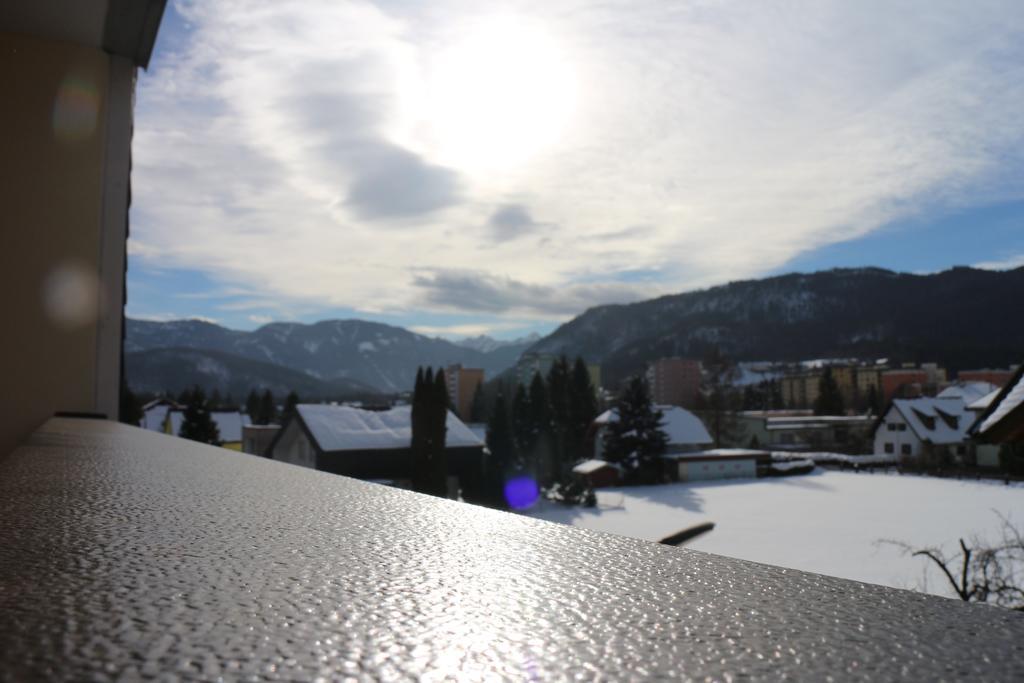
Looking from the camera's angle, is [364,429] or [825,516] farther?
[364,429]

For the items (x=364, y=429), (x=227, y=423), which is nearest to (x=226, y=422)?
(x=227, y=423)

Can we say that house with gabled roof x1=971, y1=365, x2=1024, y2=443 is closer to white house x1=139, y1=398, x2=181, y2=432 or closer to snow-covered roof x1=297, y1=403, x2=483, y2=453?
snow-covered roof x1=297, y1=403, x2=483, y2=453

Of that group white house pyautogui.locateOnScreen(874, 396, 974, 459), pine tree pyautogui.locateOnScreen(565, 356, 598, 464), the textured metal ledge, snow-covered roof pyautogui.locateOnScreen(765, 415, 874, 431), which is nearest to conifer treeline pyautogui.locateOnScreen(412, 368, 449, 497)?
pine tree pyautogui.locateOnScreen(565, 356, 598, 464)

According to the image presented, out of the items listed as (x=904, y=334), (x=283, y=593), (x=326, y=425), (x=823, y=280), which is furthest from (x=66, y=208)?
(x=823, y=280)

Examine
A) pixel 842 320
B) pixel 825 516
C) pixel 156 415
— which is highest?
pixel 842 320

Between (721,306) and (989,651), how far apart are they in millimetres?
165258

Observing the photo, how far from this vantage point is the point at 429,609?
0.30 metres

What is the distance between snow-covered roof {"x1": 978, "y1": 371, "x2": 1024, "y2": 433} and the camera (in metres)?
3.19

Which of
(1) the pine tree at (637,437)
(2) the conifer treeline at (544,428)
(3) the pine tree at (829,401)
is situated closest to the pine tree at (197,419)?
(2) the conifer treeline at (544,428)

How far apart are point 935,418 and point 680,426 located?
11.4 meters

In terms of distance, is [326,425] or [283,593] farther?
[326,425]

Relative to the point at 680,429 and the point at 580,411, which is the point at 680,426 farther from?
the point at 580,411

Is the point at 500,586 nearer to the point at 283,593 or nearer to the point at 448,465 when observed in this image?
the point at 283,593

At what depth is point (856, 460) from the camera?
92.0 ft
